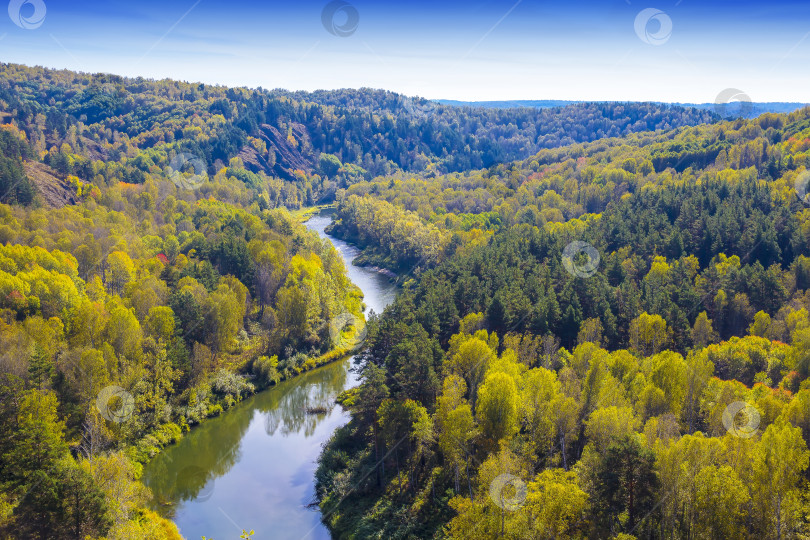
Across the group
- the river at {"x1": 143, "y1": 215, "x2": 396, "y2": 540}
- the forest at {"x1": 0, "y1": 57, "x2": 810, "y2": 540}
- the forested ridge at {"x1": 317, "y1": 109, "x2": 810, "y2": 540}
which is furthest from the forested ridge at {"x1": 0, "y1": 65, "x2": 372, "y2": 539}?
the forested ridge at {"x1": 317, "y1": 109, "x2": 810, "y2": 540}

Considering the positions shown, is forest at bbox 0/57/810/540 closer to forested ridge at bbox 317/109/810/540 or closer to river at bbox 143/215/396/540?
forested ridge at bbox 317/109/810/540

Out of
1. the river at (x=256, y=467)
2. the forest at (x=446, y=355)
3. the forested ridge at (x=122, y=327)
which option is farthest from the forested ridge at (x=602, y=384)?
the forested ridge at (x=122, y=327)

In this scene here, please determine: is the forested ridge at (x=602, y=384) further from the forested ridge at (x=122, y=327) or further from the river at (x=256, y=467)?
the forested ridge at (x=122, y=327)

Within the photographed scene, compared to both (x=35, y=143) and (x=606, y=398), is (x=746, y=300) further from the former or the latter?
(x=35, y=143)

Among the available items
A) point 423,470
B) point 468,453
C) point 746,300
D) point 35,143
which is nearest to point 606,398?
point 468,453

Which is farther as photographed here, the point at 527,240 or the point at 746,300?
the point at 527,240
